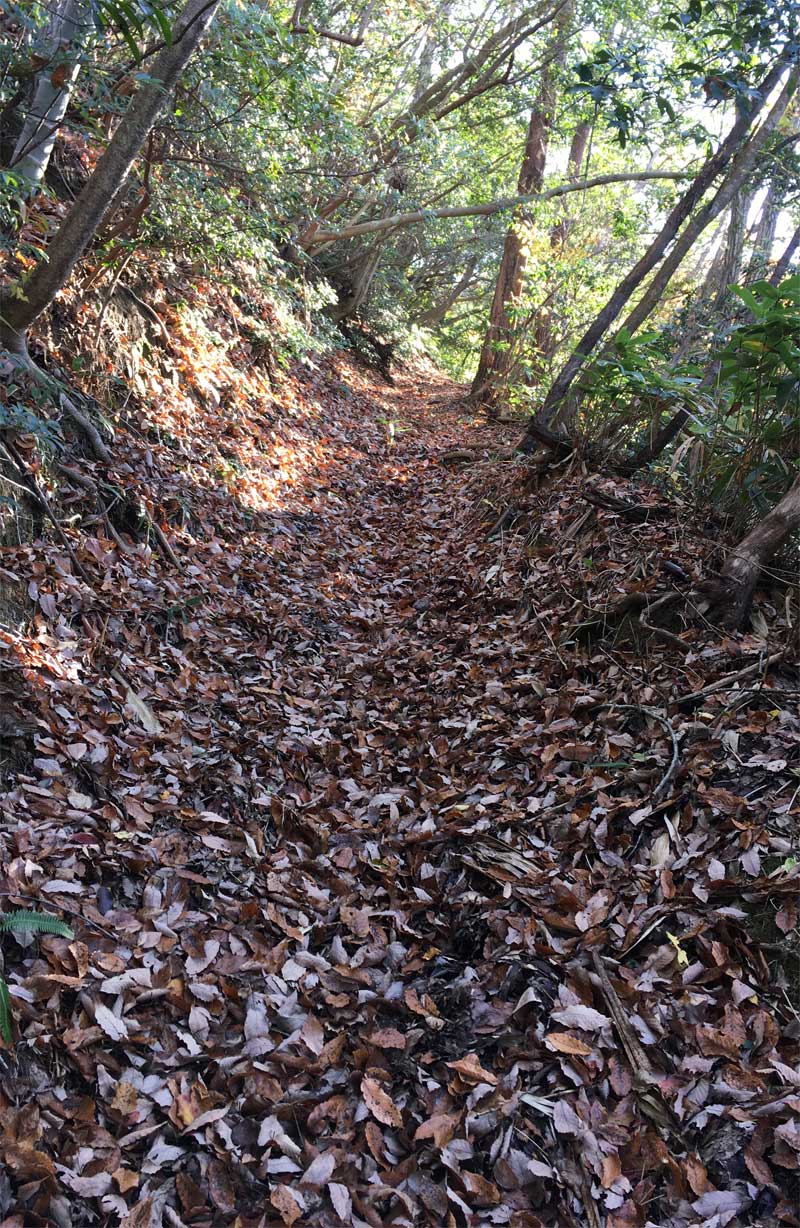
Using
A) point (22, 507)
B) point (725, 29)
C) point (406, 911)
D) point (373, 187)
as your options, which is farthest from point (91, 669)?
point (373, 187)

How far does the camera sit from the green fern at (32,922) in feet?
8.76

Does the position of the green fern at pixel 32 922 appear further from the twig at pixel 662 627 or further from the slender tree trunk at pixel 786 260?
the slender tree trunk at pixel 786 260

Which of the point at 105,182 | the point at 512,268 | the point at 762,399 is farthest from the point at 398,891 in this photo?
the point at 512,268

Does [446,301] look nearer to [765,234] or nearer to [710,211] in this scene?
[765,234]

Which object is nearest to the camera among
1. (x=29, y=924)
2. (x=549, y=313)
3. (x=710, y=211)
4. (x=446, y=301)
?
(x=29, y=924)

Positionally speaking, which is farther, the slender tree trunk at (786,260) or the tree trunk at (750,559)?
the slender tree trunk at (786,260)

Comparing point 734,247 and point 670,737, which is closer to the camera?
point 670,737

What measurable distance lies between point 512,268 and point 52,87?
10119mm

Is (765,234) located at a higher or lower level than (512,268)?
higher

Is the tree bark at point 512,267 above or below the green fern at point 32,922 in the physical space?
above

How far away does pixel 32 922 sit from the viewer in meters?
2.71

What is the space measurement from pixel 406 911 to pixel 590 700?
170cm

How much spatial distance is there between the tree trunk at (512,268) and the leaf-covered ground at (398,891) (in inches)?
305

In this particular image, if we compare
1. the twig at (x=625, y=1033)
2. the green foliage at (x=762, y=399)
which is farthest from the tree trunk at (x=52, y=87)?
the twig at (x=625, y=1033)
